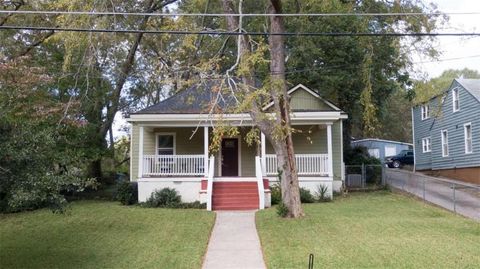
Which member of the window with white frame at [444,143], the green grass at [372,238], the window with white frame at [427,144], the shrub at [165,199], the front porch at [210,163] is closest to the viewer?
the green grass at [372,238]

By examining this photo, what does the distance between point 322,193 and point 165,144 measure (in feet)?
25.9

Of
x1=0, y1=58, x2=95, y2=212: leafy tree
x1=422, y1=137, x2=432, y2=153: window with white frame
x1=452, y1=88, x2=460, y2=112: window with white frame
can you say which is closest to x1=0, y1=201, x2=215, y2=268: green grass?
x1=0, y1=58, x2=95, y2=212: leafy tree

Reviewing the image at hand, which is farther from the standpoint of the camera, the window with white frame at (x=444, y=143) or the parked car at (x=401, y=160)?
the parked car at (x=401, y=160)

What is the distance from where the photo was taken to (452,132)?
29422 mm

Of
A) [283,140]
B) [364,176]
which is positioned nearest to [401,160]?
[364,176]

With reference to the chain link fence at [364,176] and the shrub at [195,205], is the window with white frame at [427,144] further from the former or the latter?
the shrub at [195,205]

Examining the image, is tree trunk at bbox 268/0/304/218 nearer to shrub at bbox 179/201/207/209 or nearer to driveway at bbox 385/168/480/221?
shrub at bbox 179/201/207/209

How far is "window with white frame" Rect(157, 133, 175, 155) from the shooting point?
24.0 meters

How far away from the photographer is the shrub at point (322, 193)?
20.7m

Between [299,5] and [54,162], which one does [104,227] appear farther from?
[299,5]

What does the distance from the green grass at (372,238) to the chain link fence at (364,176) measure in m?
6.31

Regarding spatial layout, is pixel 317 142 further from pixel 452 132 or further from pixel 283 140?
pixel 452 132

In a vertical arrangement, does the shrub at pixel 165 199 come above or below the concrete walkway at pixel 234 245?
above

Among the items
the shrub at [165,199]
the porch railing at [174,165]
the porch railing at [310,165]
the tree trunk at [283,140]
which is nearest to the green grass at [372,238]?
the tree trunk at [283,140]
